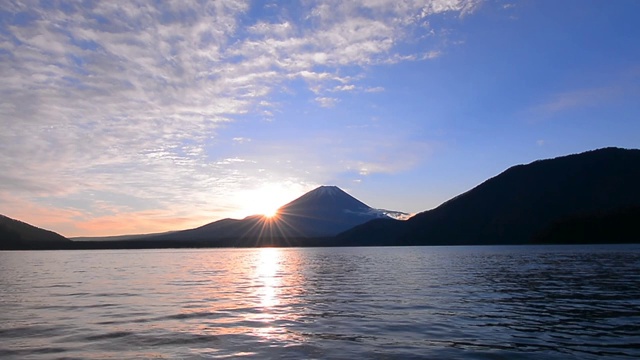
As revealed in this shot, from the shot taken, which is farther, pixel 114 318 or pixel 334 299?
pixel 334 299

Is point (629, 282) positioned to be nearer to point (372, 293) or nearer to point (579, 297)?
point (579, 297)

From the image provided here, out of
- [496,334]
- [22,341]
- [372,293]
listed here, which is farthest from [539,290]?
[22,341]

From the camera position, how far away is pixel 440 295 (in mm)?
40000

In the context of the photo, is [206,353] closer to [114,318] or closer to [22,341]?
[22,341]

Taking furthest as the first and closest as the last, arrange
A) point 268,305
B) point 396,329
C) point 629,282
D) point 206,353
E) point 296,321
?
1. point 629,282
2. point 268,305
3. point 296,321
4. point 396,329
5. point 206,353

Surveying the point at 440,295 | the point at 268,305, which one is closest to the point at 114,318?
the point at 268,305

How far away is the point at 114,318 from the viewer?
30156mm

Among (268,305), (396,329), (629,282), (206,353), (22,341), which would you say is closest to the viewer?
(206,353)

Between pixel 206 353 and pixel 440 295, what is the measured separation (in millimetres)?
24859

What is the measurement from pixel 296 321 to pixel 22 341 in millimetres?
14178

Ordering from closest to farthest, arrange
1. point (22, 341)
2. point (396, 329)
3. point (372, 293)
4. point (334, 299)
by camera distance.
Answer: point (22, 341), point (396, 329), point (334, 299), point (372, 293)

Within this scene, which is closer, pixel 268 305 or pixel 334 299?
pixel 268 305

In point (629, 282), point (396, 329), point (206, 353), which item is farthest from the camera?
point (629, 282)

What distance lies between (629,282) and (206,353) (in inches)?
1801
